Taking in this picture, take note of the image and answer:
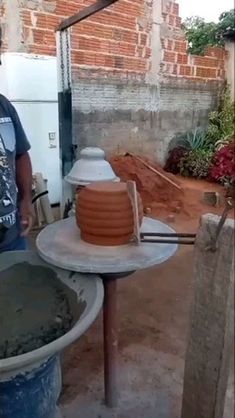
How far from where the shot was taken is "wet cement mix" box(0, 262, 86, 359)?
A: 4.14ft

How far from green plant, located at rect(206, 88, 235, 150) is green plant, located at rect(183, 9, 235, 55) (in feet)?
0.38

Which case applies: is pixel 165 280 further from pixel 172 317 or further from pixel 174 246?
pixel 174 246

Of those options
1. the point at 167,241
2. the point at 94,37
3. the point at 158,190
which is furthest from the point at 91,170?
the point at 94,37

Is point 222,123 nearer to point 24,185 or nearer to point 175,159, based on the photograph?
point 175,159

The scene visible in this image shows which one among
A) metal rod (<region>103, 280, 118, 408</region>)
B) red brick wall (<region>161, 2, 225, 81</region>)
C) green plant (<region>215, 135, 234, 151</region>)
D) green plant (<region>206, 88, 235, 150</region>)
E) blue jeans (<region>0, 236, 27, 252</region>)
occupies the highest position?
red brick wall (<region>161, 2, 225, 81</region>)

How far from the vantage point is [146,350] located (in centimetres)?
208

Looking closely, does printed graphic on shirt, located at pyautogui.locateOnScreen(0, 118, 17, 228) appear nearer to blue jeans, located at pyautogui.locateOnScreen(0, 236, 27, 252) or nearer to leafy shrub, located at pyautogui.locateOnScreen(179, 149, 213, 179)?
blue jeans, located at pyautogui.locateOnScreen(0, 236, 27, 252)

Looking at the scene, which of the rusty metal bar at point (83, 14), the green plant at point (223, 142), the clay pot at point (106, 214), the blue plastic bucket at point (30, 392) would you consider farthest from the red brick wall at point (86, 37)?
the blue plastic bucket at point (30, 392)

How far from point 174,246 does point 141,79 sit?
1775 mm

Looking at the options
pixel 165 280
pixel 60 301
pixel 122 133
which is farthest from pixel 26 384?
pixel 122 133

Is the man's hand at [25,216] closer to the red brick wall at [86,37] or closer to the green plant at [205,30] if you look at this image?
the green plant at [205,30]

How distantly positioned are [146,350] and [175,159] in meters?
1.16

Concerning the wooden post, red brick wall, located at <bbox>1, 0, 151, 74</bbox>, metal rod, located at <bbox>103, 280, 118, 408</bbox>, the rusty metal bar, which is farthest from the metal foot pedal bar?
red brick wall, located at <bbox>1, 0, 151, 74</bbox>

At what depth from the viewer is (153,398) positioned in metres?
1.74
